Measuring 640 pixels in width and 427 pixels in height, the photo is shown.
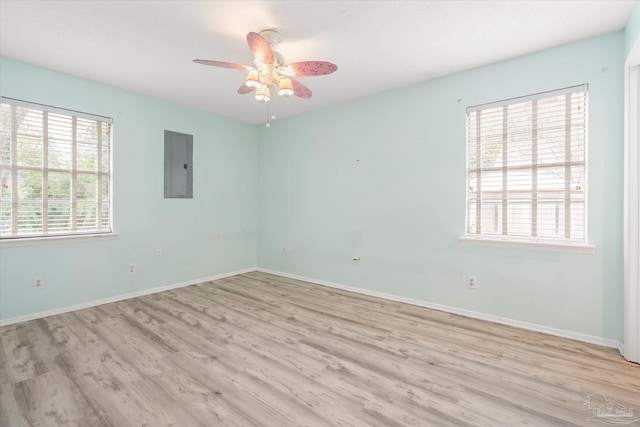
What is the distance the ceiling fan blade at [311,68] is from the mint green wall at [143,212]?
A: 2.71 m

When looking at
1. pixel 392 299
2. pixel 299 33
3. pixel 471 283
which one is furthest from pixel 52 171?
pixel 471 283

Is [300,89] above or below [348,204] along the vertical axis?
above

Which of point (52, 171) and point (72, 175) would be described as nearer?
point (52, 171)

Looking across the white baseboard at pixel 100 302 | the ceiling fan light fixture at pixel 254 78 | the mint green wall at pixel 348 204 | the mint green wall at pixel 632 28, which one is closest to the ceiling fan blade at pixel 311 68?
the ceiling fan light fixture at pixel 254 78

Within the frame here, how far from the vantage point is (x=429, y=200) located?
3521mm

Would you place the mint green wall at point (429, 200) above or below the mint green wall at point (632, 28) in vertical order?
below

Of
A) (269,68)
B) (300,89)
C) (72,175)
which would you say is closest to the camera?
(269,68)

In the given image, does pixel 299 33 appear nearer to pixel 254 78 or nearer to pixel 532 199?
pixel 254 78

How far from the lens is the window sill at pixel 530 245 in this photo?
8.64ft

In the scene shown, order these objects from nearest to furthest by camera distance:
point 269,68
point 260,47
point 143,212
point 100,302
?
point 260,47 < point 269,68 < point 100,302 < point 143,212

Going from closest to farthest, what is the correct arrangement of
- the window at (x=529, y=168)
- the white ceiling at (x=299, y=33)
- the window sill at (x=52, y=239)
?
the white ceiling at (x=299, y=33), the window at (x=529, y=168), the window sill at (x=52, y=239)

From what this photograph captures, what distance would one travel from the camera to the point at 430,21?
2.36 meters

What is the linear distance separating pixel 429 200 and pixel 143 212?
3741mm

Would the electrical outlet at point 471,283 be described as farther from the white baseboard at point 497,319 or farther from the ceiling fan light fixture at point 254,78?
the ceiling fan light fixture at point 254,78
